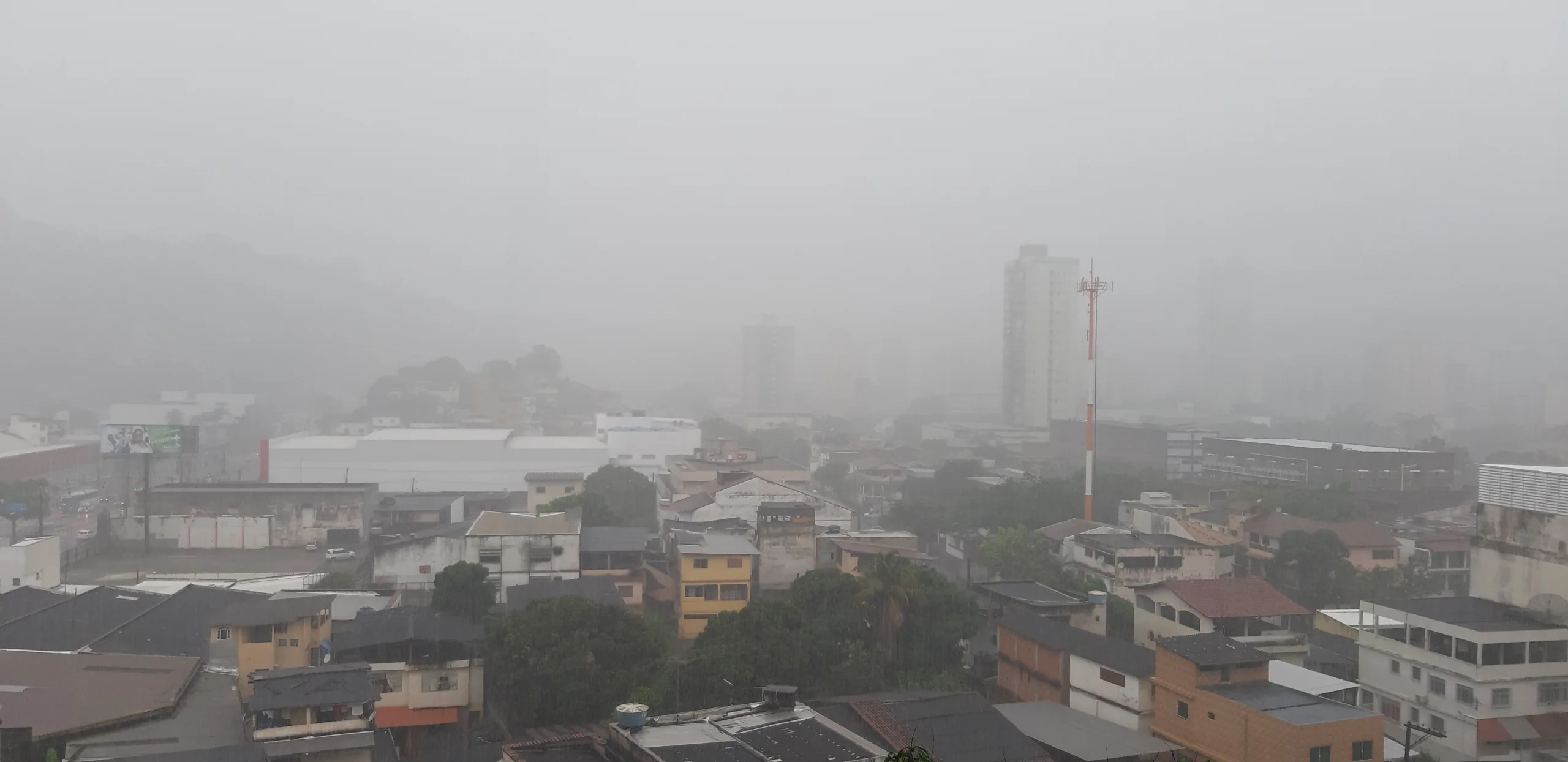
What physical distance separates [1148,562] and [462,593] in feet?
19.7

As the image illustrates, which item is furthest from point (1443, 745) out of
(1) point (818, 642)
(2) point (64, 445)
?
(2) point (64, 445)

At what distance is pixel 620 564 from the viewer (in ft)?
29.6

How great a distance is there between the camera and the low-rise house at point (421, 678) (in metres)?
6.01

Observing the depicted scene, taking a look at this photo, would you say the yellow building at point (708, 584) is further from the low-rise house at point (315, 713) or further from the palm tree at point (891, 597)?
the low-rise house at point (315, 713)

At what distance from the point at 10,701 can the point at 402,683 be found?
187 centimetres

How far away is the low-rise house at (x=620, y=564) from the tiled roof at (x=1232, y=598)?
4.24m

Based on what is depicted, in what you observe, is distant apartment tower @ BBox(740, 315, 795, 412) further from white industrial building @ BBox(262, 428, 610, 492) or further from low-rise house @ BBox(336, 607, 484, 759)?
low-rise house @ BBox(336, 607, 484, 759)

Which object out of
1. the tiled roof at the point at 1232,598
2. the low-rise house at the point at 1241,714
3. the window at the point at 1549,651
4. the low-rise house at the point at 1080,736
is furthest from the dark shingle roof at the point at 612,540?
the window at the point at 1549,651

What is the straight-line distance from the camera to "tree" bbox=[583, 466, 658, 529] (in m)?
14.4

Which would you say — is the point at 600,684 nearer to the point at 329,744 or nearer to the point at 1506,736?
the point at 329,744

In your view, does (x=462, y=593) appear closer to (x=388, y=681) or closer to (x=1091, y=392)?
(x=388, y=681)

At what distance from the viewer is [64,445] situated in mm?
20453

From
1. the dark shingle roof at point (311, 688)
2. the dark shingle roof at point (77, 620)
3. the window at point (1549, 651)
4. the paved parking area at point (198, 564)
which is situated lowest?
the paved parking area at point (198, 564)

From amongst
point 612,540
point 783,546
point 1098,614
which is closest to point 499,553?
point 612,540
